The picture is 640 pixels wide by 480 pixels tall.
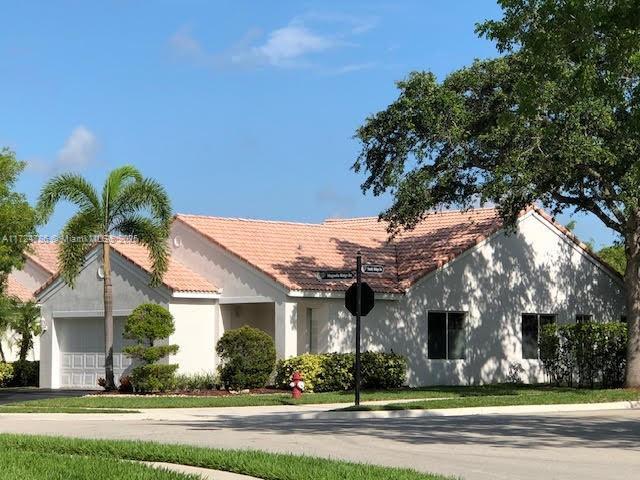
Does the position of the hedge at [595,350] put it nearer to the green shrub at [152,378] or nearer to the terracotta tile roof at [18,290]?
the green shrub at [152,378]

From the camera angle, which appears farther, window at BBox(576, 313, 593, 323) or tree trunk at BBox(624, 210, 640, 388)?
window at BBox(576, 313, 593, 323)

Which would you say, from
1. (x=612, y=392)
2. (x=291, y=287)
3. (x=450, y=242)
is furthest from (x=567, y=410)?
(x=450, y=242)

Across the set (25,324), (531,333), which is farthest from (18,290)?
(531,333)

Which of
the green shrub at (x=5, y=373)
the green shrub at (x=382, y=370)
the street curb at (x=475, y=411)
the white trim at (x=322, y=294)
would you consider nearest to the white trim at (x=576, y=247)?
the white trim at (x=322, y=294)

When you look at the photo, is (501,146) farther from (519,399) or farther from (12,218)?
(12,218)

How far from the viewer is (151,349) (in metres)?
29.7

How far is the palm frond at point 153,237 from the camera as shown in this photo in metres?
30.7

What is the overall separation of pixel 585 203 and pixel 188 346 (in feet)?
38.7

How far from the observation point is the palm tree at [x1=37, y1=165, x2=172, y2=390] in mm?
30609

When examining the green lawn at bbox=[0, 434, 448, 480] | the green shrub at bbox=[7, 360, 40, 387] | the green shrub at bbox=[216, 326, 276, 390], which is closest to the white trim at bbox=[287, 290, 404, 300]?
the green shrub at bbox=[216, 326, 276, 390]

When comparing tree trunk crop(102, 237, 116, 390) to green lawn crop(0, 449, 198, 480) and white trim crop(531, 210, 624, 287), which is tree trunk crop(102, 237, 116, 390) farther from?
green lawn crop(0, 449, 198, 480)

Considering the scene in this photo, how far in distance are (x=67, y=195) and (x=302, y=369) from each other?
8039 millimetres

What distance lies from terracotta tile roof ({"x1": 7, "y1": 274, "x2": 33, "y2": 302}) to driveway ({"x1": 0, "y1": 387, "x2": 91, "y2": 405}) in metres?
8.60

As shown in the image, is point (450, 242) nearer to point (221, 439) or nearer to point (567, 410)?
point (567, 410)
